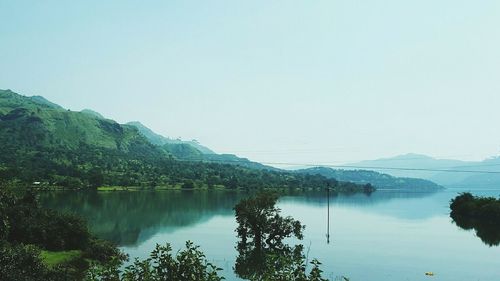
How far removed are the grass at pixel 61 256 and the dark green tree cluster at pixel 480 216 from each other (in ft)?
276

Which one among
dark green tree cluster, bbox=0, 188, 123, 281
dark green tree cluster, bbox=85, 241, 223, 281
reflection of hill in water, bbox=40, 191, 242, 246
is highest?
dark green tree cluster, bbox=85, 241, 223, 281

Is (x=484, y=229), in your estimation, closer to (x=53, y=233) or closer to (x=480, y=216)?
(x=480, y=216)

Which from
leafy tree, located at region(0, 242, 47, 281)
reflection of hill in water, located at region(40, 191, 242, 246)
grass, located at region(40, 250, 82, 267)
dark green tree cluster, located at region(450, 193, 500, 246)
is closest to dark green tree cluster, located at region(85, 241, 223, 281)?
leafy tree, located at region(0, 242, 47, 281)

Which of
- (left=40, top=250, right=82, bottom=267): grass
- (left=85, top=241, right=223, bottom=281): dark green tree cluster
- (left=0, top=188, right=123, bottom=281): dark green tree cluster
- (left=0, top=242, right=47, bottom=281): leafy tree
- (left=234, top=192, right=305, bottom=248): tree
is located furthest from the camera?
(left=234, top=192, right=305, bottom=248): tree

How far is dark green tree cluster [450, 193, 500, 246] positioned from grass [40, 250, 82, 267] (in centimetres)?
8422

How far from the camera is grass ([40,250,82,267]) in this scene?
54513 millimetres

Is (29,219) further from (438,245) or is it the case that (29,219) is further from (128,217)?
(438,245)

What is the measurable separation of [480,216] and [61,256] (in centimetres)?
13388

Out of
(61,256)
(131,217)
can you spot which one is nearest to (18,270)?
(61,256)

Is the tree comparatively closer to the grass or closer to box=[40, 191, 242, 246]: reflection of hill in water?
box=[40, 191, 242, 246]: reflection of hill in water

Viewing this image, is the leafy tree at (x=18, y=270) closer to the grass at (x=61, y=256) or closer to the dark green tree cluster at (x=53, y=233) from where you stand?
the dark green tree cluster at (x=53, y=233)

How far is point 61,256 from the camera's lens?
188 feet

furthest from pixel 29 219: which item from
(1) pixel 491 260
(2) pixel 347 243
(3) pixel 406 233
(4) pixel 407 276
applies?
(3) pixel 406 233

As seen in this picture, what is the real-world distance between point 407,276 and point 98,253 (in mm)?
43662
